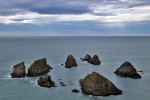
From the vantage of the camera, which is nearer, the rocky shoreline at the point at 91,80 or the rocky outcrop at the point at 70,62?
the rocky shoreline at the point at 91,80

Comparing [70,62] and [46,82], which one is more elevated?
[70,62]

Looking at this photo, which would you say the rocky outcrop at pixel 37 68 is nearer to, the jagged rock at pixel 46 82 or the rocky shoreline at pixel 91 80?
the rocky shoreline at pixel 91 80

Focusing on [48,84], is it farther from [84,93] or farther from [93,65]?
[93,65]

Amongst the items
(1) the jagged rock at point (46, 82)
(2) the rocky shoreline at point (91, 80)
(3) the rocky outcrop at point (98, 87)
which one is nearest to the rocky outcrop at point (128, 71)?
(2) the rocky shoreline at point (91, 80)

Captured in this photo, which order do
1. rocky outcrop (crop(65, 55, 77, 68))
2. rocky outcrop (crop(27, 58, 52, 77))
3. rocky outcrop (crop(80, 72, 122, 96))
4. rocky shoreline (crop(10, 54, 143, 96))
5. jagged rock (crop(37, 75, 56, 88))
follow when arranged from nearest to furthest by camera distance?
rocky outcrop (crop(80, 72, 122, 96)) → rocky shoreline (crop(10, 54, 143, 96)) → jagged rock (crop(37, 75, 56, 88)) → rocky outcrop (crop(27, 58, 52, 77)) → rocky outcrop (crop(65, 55, 77, 68))

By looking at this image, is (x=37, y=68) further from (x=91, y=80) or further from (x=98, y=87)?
(x=98, y=87)

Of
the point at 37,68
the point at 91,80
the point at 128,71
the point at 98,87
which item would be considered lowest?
the point at 98,87

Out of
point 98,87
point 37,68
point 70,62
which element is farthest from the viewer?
point 70,62

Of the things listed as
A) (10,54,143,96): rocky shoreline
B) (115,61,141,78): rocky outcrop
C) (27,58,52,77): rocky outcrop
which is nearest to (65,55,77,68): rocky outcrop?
(10,54,143,96): rocky shoreline

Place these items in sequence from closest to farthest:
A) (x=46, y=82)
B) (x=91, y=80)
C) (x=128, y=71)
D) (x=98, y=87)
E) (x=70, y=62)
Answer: (x=98, y=87) < (x=91, y=80) < (x=46, y=82) < (x=128, y=71) < (x=70, y=62)

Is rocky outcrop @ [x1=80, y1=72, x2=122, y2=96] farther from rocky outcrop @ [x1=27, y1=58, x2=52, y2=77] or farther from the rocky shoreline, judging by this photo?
rocky outcrop @ [x1=27, y1=58, x2=52, y2=77]

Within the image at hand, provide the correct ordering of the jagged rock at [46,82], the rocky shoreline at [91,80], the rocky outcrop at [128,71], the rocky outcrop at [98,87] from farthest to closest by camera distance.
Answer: the rocky outcrop at [128,71], the jagged rock at [46,82], the rocky shoreline at [91,80], the rocky outcrop at [98,87]

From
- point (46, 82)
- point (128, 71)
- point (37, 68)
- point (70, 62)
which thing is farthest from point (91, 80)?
point (70, 62)

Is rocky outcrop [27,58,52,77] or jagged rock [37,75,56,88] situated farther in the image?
rocky outcrop [27,58,52,77]
